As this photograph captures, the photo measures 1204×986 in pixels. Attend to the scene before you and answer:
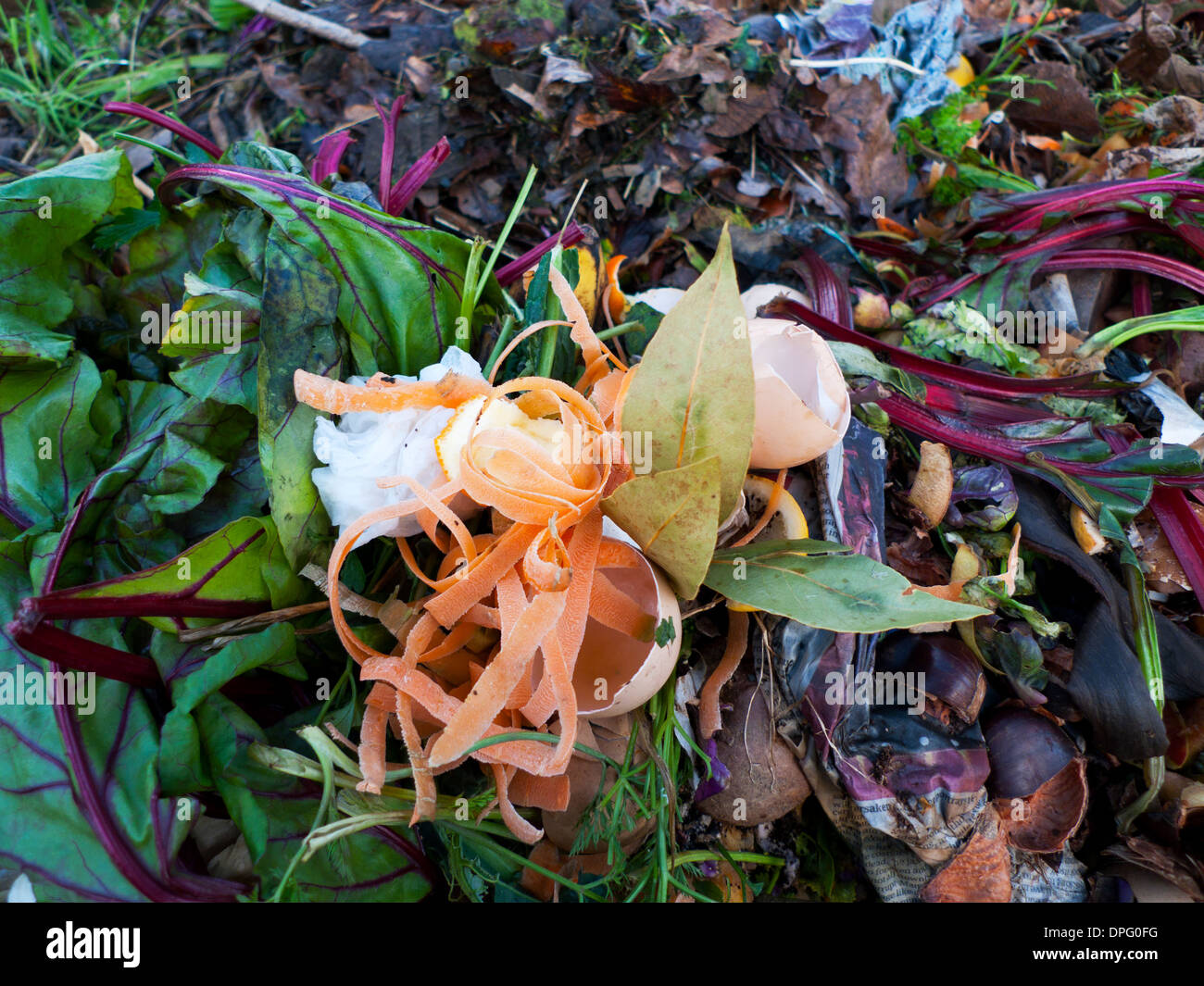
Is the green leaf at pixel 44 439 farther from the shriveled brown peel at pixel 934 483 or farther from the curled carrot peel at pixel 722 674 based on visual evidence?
the shriveled brown peel at pixel 934 483

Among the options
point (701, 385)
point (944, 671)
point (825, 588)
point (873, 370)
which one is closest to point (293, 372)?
point (701, 385)

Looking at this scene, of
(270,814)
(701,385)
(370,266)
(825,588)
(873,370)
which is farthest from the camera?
(873,370)

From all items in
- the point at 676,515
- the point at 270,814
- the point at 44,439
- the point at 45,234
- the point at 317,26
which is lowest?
the point at 270,814

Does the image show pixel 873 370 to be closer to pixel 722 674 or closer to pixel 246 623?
pixel 722 674

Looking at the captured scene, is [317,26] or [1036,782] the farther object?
[317,26]

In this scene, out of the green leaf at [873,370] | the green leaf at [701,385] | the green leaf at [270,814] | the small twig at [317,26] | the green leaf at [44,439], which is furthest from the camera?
the small twig at [317,26]

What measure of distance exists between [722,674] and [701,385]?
0.50m

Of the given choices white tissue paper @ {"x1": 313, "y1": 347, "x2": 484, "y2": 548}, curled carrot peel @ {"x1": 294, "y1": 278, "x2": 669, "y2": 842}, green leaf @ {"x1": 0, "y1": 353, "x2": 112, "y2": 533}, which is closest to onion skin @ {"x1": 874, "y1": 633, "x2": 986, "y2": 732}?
curled carrot peel @ {"x1": 294, "y1": 278, "x2": 669, "y2": 842}

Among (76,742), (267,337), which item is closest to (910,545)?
(267,337)

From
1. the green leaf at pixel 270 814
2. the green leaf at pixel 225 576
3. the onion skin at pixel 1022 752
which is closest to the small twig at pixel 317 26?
the green leaf at pixel 225 576

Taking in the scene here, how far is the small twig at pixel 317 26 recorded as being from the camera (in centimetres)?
200

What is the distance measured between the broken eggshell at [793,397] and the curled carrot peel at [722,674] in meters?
0.25

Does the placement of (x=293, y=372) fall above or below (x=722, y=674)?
above

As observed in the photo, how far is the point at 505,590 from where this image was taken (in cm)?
104
